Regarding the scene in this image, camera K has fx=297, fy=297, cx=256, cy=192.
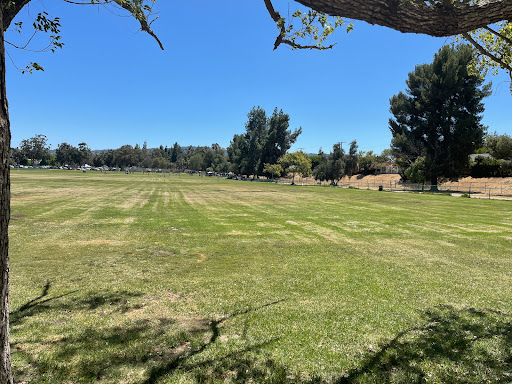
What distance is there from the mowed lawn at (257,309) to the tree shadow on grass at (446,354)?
0.02 metres

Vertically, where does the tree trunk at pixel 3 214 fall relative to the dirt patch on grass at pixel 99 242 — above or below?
above

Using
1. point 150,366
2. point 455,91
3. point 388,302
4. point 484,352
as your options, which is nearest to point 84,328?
point 150,366

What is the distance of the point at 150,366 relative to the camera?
3719 millimetres

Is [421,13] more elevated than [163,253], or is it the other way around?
[421,13]

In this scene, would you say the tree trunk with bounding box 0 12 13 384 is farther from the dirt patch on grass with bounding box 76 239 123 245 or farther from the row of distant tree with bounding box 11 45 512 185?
the row of distant tree with bounding box 11 45 512 185

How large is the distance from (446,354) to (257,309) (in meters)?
2.97

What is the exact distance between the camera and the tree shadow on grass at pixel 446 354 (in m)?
3.61

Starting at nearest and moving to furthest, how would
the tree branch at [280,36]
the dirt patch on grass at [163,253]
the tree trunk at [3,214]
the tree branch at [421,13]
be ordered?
the tree trunk at [3,214] → the tree branch at [421,13] → the tree branch at [280,36] → the dirt patch on grass at [163,253]

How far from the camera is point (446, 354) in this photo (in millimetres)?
4102

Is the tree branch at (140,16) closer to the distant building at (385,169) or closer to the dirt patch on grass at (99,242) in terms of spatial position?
the dirt patch on grass at (99,242)

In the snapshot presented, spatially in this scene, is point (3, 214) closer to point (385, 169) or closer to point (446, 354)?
point (446, 354)

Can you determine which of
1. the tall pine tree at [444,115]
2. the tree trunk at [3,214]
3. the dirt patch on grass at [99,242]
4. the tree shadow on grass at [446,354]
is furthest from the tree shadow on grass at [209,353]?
the tall pine tree at [444,115]

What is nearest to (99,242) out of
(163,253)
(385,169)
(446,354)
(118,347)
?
(163,253)

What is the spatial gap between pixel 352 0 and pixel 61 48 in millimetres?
4659
